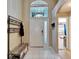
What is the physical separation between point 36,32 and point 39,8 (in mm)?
1670

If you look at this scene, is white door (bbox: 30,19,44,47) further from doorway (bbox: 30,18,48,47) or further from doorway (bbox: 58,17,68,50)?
doorway (bbox: 58,17,68,50)

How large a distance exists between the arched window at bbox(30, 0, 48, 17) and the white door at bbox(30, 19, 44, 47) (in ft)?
1.44

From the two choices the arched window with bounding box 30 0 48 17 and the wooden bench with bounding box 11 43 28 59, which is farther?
the arched window with bounding box 30 0 48 17

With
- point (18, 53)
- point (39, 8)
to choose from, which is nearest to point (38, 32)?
point (39, 8)

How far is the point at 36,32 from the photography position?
11.2 metres

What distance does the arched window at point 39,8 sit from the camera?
440 inches

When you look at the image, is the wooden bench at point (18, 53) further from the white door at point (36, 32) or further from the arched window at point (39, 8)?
the arched window at point (39, 8)

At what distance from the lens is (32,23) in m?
11.2

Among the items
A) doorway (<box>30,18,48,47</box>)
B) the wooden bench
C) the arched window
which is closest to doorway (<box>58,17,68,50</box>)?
doorway (<box>30,18,48,47</box>)

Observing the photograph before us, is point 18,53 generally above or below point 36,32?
below

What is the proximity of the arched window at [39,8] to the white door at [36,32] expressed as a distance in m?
0.44

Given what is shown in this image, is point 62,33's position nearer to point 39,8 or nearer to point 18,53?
point 39,8

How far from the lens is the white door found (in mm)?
11156
